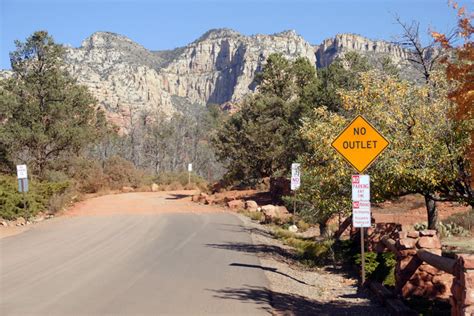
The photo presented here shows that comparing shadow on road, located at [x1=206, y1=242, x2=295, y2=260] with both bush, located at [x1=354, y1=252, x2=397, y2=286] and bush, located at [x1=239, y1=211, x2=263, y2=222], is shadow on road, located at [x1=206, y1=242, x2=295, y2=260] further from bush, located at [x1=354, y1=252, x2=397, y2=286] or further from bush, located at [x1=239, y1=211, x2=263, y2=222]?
bush, located at [x1=239, y1=211, x2=263, y2=222]

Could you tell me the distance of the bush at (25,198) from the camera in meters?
25.6

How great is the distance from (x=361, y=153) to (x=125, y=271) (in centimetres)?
586

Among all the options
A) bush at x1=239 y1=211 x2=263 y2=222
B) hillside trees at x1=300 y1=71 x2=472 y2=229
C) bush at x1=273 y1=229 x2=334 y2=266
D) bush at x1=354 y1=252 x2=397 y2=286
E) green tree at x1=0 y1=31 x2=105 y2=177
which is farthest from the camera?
green tree at x1=0 y1=31 x2=105 y2=177

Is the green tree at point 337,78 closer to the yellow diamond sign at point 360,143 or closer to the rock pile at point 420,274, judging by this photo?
the yellow diamond sign at point 360,143

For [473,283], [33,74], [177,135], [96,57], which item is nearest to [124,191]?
[33,74]

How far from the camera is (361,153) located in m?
12.0

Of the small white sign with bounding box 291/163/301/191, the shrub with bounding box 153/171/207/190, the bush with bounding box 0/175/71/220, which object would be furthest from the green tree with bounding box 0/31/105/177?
the small white sign with bounding box 291/163/301/191

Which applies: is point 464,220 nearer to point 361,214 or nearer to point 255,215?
point 255,215

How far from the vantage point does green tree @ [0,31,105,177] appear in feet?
123

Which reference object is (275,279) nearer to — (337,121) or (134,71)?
(337,121)

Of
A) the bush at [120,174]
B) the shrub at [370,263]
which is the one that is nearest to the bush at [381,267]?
the shrub at [370,263]

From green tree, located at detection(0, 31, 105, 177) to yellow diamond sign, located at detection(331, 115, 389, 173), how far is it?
2931cm

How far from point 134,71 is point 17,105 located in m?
120

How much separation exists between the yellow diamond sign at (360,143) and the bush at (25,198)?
1818 cm
